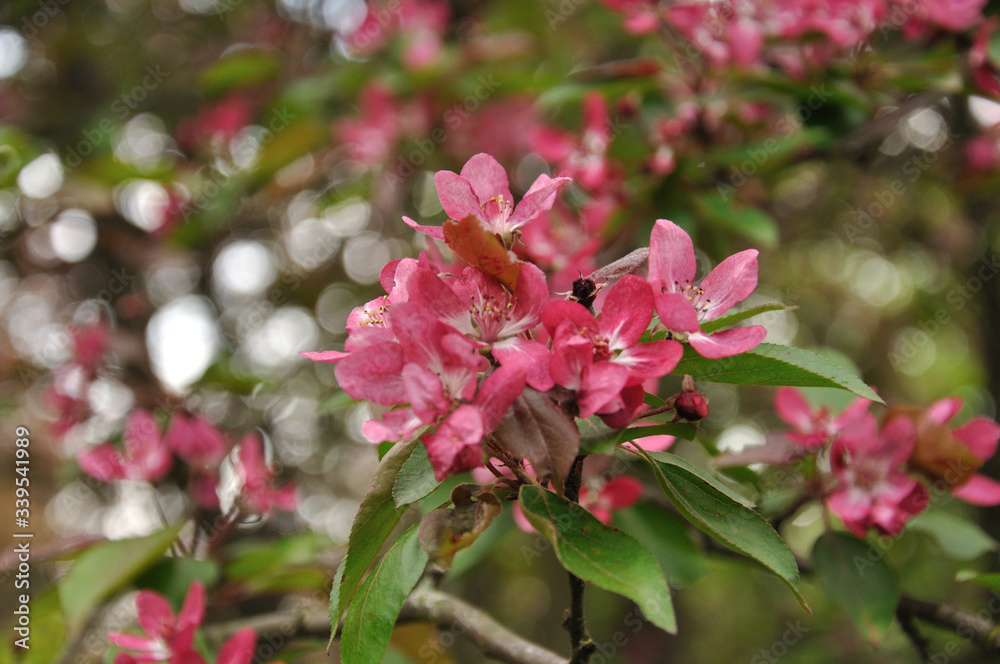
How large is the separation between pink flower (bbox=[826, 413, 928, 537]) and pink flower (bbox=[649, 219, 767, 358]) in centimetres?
56

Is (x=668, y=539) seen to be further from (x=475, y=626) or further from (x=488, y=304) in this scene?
(x=488, y=304)

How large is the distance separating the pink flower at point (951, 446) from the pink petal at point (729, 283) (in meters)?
0.64

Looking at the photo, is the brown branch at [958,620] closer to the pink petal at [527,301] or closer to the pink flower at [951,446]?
the pink flower at [951,446]

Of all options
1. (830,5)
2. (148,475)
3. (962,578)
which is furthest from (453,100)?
(962,578)

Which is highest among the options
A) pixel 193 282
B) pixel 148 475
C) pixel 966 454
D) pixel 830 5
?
pixel 830 5

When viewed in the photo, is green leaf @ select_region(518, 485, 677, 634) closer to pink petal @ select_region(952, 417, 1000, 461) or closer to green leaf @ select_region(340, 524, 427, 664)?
green leaf @ select_region(340, 524, 427, 664)

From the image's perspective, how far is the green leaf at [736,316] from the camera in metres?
0.86

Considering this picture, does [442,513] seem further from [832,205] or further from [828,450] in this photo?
[832,205]

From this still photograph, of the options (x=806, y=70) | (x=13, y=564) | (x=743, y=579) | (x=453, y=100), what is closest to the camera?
(x=13, y=564)

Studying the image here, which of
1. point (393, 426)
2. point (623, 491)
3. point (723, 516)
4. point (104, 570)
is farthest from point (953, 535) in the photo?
point (104, 570)

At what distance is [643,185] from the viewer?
2125mm

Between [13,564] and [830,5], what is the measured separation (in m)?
2.68

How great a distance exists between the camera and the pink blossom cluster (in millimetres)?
2064

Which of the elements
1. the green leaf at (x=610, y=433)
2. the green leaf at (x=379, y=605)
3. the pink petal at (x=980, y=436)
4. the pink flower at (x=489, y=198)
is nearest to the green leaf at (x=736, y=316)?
the green leaf at (x=610, y=433)
